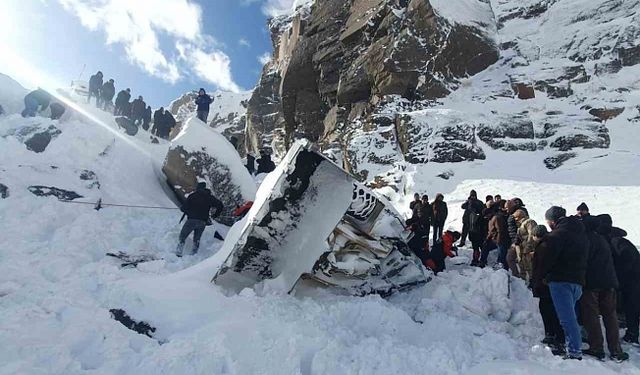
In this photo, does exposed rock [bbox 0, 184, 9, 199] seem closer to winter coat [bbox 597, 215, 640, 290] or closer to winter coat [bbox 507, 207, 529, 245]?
winter coat [bbox 507, 207, 529, 245]

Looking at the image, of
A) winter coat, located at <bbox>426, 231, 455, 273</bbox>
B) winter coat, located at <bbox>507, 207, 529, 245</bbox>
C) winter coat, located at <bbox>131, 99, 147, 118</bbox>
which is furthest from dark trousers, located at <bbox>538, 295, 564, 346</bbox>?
winter coat, located at <bbox>131, 99, 147, 118</bbox>

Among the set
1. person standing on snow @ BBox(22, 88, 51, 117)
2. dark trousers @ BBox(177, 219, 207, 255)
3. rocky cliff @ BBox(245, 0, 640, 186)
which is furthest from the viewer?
rocky cliff @ BBox(245, 0, 640, 186)

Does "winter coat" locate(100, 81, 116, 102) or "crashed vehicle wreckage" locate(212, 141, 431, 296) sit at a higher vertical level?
"winter coat" locate(100, 81, 116, 102)

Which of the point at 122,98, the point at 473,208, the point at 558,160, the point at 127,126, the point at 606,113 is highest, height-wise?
the point at 606,113

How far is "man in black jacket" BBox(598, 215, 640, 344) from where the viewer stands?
17.1 ft

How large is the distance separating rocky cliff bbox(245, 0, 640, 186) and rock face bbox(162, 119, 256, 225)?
7314mm

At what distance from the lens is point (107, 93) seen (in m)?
19.5

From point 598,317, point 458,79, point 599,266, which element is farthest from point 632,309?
point 458,79

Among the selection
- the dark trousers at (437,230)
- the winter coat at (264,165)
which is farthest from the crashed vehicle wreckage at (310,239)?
the winter coat at (264,165)

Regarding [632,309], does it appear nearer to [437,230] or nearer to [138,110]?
[437,230]

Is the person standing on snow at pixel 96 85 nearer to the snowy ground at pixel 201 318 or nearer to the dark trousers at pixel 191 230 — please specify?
the snowy ground at pixel 201 318

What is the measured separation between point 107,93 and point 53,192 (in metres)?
12.6

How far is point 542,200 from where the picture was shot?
42.1 ft

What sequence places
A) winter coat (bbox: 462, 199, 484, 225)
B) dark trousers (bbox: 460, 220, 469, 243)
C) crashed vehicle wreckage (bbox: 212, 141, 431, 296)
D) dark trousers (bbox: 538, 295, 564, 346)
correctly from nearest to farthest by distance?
dark trousers (bbox: 538, 295, 564, 346) → crashed vehicle wreckage (bbox: 212, 141, 431, 296) → winter coat (bbox: 462, 199, 484, 225) → dark trousers (bbox: 460, 220, 469, 243)
